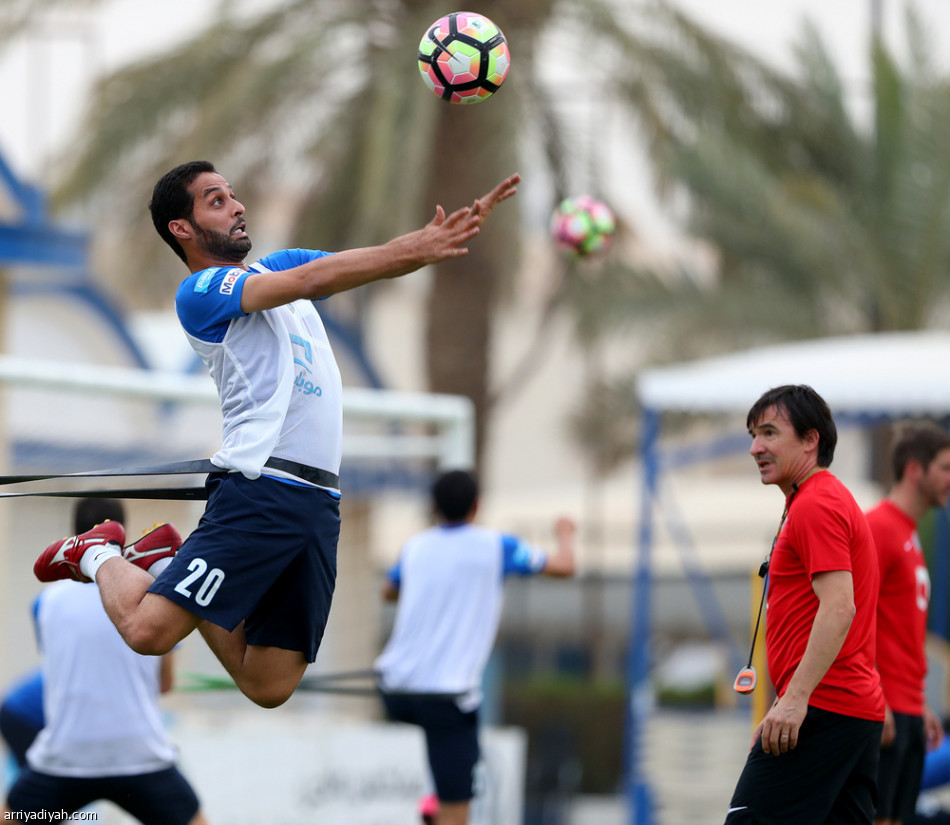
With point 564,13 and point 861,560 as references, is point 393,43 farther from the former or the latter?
point 861,560

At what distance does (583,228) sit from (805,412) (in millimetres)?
4823

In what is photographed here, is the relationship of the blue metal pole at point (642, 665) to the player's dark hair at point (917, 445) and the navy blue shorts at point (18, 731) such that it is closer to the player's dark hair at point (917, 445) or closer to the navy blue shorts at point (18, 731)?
the player's dark hair at point (917, 445)

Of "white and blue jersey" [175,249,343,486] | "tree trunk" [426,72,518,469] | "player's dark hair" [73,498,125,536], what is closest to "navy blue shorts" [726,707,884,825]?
"white and blue jersey" [175,249,343,486]

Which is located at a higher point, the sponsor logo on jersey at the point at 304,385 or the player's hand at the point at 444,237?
the player's hand at the point at 444,237

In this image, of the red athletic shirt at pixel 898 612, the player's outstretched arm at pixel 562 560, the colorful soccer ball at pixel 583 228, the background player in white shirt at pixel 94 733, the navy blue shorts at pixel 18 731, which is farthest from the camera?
the colorful soccer ball at pixel 583 228

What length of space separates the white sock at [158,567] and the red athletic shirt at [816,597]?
2116mm

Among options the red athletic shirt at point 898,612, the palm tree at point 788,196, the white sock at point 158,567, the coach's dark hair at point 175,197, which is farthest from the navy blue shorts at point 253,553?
the palm tree at point 788,196

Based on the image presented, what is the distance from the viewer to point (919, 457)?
5930 millimetres

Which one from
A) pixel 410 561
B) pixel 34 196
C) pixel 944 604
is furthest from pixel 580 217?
pixel 944 604

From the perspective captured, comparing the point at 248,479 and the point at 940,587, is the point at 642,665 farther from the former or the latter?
the point at 248,479

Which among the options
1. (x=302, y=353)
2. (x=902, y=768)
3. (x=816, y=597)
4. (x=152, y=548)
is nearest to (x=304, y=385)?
(x=302, y=353)

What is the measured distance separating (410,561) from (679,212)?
34.2 feet

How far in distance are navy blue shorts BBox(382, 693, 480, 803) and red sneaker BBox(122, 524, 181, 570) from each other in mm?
2399

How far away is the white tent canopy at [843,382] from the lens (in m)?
11.0
